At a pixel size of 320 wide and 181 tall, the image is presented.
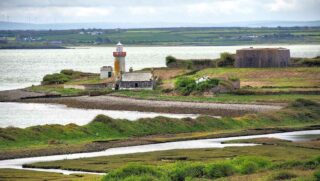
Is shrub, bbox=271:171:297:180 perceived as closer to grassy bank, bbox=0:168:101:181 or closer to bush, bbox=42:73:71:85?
grassy bank, bbox=0:168:101:181

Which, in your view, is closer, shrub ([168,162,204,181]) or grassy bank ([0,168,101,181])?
shrub ([168,162,204,181])

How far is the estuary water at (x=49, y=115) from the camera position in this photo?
262ft

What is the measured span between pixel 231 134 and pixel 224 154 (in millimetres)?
13222

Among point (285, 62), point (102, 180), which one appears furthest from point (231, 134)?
point (285, 62)

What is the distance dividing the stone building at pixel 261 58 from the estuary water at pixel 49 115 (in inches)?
1238

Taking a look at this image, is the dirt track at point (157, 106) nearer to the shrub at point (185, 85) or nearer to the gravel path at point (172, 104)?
the gravel path at point (172, 104)

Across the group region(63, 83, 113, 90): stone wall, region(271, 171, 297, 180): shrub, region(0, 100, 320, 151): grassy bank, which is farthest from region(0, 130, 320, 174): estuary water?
region(63, 83, 113, 90): stone wall

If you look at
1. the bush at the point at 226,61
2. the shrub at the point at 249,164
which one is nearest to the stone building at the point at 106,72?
the bush at the point at 226,61

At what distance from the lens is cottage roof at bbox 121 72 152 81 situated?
106312 mm

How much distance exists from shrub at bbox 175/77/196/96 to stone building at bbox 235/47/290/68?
20.1 meters

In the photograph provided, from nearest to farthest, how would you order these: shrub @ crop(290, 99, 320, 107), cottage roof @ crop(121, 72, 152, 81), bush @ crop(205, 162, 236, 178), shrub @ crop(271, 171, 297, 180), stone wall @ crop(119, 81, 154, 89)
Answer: shrub @ crop(271, 171, 297, 180) → bush @ crop(205, 162, 236, 178) → shrub @ crop(290, 99, 320, 107) → stone wall @ crop(119, 81, 154, 89) → cottage roof @ crop(121, 72, 152, 81)

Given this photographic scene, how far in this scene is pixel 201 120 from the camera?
7419 centimetres

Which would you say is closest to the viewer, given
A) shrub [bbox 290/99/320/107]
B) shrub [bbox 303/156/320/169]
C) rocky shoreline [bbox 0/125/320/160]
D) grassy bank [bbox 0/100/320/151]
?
shrub [bbox 303/156/320/169]

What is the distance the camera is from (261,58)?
12062 centimetres
